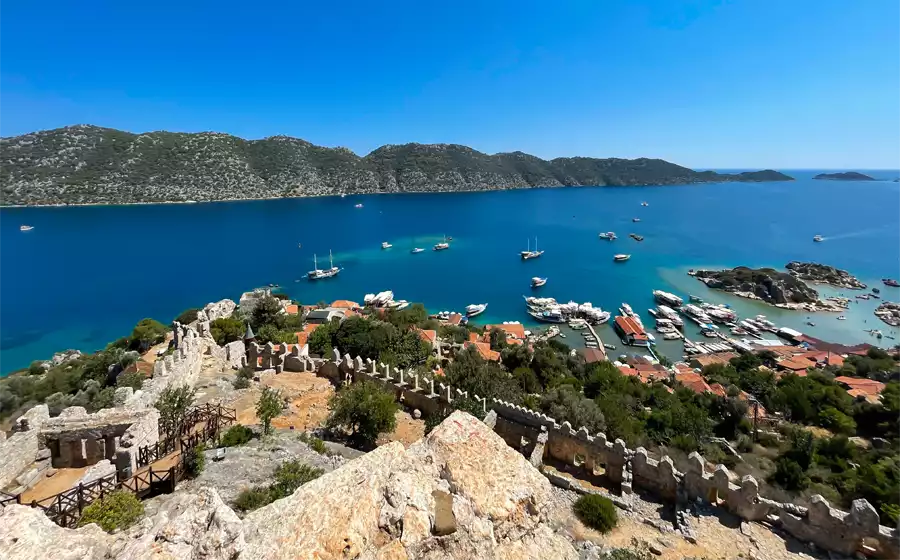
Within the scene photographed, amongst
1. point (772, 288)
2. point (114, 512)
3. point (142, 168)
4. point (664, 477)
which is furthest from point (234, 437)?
point (142, 168)

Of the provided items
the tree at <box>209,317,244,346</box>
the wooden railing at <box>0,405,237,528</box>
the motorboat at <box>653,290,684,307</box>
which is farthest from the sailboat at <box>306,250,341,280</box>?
the wooden railing at <box>0,405,237,528</box>

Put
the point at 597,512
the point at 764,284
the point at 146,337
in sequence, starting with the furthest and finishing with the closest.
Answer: the point at 764,284 → the point at 146,337 → the point at 597,512

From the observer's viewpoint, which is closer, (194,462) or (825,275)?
(194,462)

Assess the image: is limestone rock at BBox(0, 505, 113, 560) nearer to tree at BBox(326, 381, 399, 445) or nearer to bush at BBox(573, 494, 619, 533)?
tree at BBox(326, 381, 399, 445)

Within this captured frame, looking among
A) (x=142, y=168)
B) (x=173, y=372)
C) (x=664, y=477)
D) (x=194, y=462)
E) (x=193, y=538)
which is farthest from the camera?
(x=142, y=168)

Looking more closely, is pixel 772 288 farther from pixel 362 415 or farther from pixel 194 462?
pixel 194 462

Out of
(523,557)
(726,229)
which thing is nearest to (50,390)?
(523,557)
